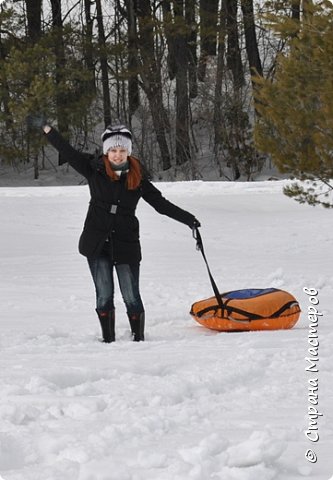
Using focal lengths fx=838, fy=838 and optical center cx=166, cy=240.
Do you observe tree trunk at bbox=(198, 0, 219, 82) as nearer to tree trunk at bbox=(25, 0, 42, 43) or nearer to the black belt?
tree trunk at bbox=(25, 0, 42, 43)

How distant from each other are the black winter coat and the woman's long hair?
0.03 m

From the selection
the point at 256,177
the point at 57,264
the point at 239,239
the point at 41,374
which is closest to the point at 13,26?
the point at 256,177

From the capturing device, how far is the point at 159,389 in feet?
13.1

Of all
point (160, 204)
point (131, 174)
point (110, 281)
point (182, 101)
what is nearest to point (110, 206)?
point (131, 174)

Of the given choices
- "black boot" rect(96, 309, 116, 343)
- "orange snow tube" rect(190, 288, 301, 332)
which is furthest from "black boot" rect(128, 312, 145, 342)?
"orange snow tube" rect(190, 288, 301, 332)

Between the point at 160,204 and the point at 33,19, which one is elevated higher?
the point at 33,19

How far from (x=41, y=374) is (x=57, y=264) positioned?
6.51 m

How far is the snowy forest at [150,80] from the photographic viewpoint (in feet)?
81.9

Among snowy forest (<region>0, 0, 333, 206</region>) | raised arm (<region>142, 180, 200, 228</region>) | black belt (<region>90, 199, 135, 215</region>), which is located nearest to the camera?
black belt (<region>90, 199, 135, 215</region>)

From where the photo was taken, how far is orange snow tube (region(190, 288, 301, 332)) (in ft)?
20.7

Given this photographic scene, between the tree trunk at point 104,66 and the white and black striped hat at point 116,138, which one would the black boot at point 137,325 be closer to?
the white and black striped hat at point 116,138

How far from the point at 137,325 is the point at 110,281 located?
0.40 meters

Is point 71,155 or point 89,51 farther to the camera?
point 89,51

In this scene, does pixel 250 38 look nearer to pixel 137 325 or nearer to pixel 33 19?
pixel 33 19
